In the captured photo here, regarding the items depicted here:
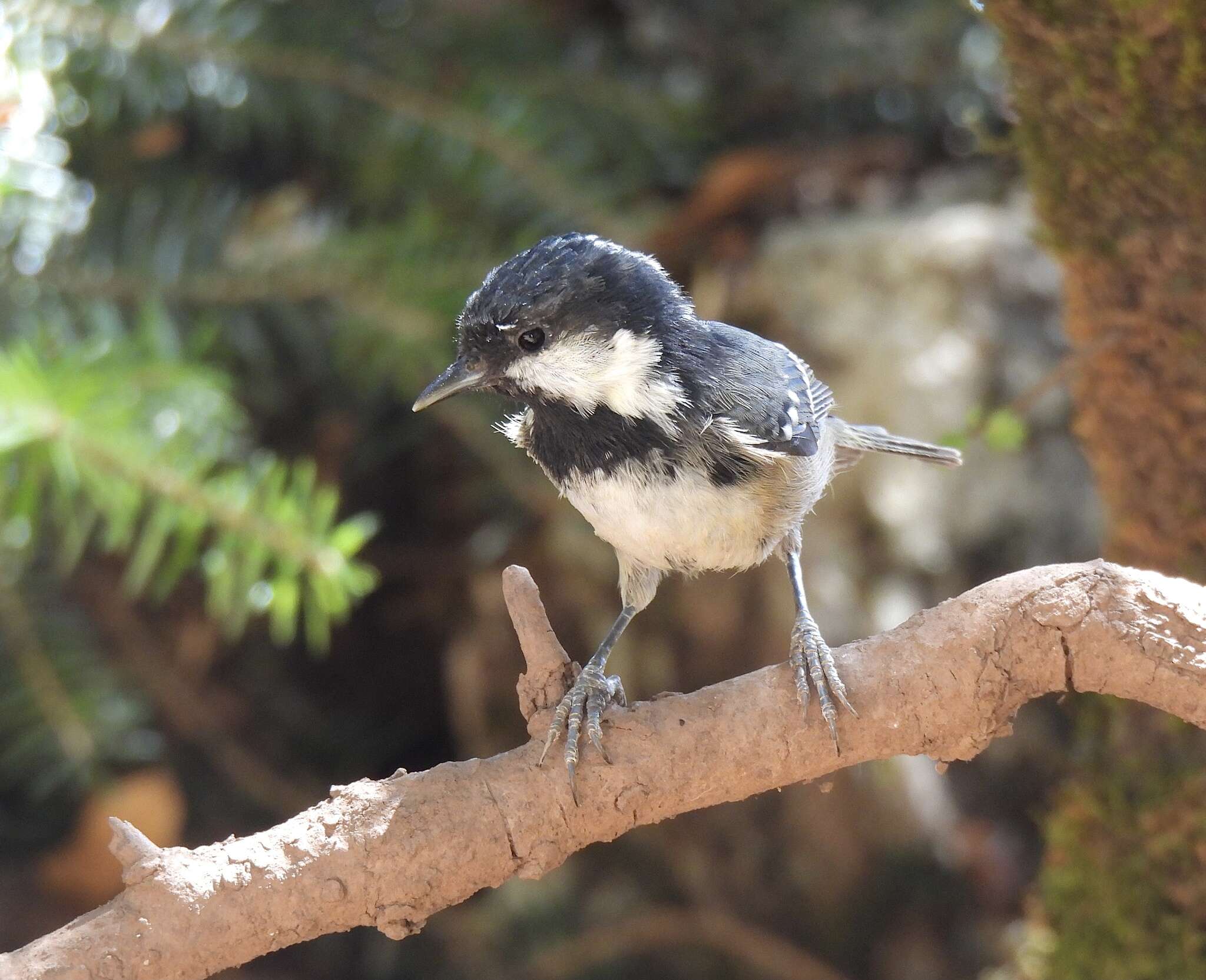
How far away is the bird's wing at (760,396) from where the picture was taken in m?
1.20

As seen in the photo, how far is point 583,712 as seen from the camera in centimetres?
107

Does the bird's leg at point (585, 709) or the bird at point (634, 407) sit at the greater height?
the bird at point (634, 407)

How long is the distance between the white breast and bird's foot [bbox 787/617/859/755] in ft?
0.59

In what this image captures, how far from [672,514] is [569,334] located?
203mm

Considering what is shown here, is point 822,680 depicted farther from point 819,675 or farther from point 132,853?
point 132,853

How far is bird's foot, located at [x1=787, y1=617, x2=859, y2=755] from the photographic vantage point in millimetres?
991

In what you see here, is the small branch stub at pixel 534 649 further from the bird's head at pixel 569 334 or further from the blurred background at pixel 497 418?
the blurred background at pixel 497 418

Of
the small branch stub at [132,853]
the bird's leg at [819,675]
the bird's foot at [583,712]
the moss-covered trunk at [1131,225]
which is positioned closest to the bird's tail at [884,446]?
the moss-covered trunk at [1131,225]

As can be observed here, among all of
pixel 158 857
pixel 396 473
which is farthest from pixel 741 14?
pixel 158 857

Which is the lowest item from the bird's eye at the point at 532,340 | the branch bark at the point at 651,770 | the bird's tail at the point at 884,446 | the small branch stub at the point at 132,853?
the bird's tail at the point at 884,446

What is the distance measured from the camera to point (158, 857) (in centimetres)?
91

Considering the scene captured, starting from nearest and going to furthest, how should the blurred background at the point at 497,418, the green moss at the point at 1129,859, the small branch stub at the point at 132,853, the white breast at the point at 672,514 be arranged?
1. the small branch stub at the point at 132,853
2. the white breast at the point at 672,514
3. the green moss at the point at 1129,859
4. the blurred background at the point at 497,418

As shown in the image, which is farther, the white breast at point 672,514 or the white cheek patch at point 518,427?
the white cheek patch at point 518,427

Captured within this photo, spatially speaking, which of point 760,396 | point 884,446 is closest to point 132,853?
point 760,396
